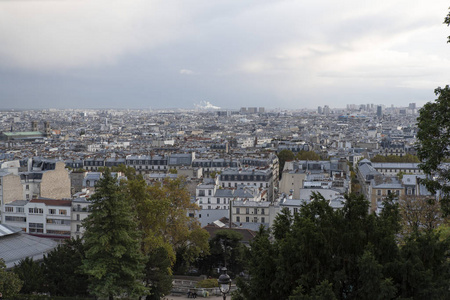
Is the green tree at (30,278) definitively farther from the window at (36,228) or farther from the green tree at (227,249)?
the window at (36,228)

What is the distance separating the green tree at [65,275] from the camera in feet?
74.1

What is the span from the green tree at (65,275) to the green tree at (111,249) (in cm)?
187

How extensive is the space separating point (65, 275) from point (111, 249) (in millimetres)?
3419

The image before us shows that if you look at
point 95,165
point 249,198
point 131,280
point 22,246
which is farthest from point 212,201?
point 95,165

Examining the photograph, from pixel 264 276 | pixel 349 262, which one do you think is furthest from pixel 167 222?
pixel 349 262

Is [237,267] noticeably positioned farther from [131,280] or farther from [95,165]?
[95,165]

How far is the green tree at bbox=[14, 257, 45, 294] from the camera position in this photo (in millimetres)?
22188

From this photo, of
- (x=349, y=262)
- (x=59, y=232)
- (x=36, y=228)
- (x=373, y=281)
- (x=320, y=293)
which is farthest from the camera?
(x=36, y=228)

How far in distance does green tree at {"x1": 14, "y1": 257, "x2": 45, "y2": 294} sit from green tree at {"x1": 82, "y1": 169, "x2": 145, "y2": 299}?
110 inches

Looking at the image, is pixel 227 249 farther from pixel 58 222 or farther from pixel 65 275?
pixel 58 222

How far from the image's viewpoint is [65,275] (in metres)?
22.7

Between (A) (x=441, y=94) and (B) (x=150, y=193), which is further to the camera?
(B) (x=150, y=193)

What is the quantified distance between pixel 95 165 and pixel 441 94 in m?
65.9

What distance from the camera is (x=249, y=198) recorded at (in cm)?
4275
